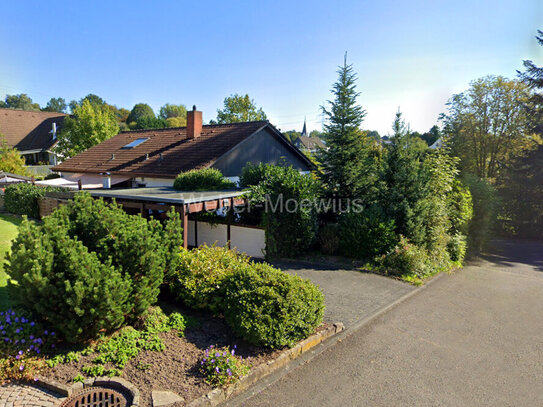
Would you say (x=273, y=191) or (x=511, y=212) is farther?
(x=511, y=212)

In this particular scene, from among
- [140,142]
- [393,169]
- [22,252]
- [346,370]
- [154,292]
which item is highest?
[140,142]

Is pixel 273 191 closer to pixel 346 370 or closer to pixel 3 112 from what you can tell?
pixel 346 370

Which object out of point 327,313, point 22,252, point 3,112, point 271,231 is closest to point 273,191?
point 271,231

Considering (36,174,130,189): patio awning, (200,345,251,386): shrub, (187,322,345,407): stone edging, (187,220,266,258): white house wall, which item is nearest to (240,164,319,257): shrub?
(187,220,266,258): white house wall

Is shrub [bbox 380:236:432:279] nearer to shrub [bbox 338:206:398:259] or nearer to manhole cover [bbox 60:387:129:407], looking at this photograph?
shrub [bbox 338:206:398:259]

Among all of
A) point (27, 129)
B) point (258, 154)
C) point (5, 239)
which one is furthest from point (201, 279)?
point (27, 129)

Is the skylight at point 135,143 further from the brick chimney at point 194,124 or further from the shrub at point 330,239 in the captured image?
the shrub at point 330,239

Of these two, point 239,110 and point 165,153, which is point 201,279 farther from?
point 239,110
